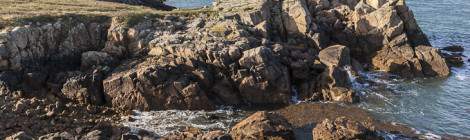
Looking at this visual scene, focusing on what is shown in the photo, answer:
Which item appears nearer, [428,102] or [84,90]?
[84,90]

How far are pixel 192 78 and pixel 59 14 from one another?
16.1 meters

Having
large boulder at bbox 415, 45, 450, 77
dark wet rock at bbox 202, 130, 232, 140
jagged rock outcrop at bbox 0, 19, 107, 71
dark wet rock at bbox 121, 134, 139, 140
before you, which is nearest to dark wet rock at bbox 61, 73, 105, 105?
jagged rock outcrop at bbox 0, 19, 107, 71

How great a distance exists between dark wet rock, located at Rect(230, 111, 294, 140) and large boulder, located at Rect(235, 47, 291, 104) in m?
8.85

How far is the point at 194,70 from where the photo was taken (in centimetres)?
5334

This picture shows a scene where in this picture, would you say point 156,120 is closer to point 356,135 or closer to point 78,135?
point 78,135

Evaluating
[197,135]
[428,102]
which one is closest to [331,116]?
[428,102]

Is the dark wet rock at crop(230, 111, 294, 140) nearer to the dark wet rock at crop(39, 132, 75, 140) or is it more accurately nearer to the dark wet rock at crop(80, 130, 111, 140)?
the dark wet rock at crop(80, 130, 111, 140)

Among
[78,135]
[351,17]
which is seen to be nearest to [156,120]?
[78,135]

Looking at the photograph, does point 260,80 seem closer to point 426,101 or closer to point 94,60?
point 94,60

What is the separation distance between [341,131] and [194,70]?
51.7 ft

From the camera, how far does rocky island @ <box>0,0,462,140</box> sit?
1826 inches

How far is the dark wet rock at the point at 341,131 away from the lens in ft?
140

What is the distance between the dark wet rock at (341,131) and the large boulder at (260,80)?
31.7ft

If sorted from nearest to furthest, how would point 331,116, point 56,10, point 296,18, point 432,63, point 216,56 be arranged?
1. point 331,116
2. point 216,56
3. point 56,10
4. point 432,63
5. point 296,18
